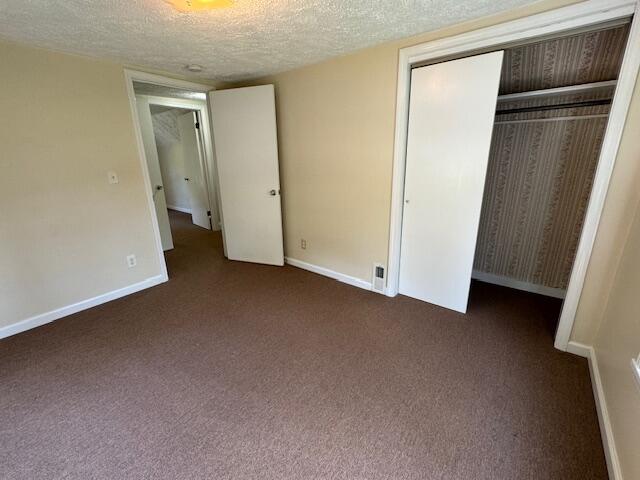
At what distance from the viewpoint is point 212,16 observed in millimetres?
1704

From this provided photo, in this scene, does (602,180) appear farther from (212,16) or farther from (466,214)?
(212,16)

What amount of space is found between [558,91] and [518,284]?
5.42ft

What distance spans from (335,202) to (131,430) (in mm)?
2236

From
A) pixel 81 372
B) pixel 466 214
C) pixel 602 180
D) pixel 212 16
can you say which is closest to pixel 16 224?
pixel 81 372

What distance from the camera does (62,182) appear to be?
2.34 metres

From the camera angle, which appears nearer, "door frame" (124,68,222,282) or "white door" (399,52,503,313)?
"white door" (399,52,503,313)

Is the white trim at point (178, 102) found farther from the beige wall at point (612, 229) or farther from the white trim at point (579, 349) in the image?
the white trim at point (579, 349)

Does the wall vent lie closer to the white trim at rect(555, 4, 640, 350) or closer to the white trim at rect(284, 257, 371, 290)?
the white trim at rect(284, 257, 371, 290)

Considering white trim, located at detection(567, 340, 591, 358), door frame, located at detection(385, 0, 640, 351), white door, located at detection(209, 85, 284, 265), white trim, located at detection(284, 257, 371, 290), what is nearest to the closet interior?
door frame, located at detection(385, 0, 640, 351)

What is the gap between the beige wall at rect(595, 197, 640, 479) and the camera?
113 centimetres

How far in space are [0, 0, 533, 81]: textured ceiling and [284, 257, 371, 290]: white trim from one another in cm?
200

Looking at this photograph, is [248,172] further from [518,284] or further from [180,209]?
[180,209]

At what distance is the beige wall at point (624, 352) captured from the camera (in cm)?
113

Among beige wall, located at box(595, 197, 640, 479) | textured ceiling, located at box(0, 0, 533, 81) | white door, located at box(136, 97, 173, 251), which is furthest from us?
white door, located at box(136, 97, 173, 251)
